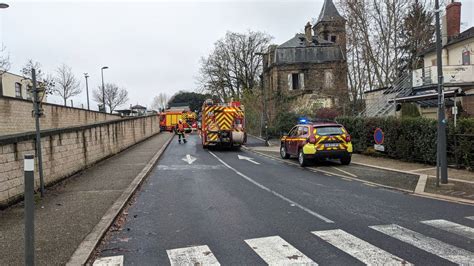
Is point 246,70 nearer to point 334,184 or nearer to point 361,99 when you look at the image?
point 361,99

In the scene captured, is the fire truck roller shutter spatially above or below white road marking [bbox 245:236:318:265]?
above

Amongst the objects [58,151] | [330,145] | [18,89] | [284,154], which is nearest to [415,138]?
[330,145]

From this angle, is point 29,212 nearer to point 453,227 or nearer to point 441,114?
point 453,227

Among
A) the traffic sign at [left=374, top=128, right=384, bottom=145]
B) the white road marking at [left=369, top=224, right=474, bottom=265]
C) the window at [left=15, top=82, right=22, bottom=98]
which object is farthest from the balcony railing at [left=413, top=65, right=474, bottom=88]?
the window at [left=15, top=82, right=22, bottom=98]

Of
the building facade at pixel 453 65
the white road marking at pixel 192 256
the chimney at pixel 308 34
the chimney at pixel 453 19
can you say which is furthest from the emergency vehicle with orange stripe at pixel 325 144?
the chimney at pixel 308 34

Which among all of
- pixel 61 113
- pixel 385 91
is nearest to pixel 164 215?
pixel 61 113

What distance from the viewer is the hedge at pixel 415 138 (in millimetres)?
13023

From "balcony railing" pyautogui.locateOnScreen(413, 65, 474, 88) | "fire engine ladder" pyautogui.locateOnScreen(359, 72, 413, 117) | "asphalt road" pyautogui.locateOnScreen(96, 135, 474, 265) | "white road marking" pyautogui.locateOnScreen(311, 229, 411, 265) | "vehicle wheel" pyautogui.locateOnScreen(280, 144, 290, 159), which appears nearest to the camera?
"white road marking" pyautogui.locateOnScreen(311, 229, 411, 265)

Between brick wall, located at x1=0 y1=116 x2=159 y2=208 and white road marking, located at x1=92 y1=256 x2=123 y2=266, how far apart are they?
365cm

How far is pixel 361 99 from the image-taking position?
1479 inches

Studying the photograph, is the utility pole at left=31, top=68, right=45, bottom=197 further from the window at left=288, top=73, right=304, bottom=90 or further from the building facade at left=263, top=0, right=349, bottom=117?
the window at left=288, top=73, right=304, bottom=90

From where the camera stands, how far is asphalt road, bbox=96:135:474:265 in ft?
17.4

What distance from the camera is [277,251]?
5.47m

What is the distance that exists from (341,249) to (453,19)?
32.9 m
